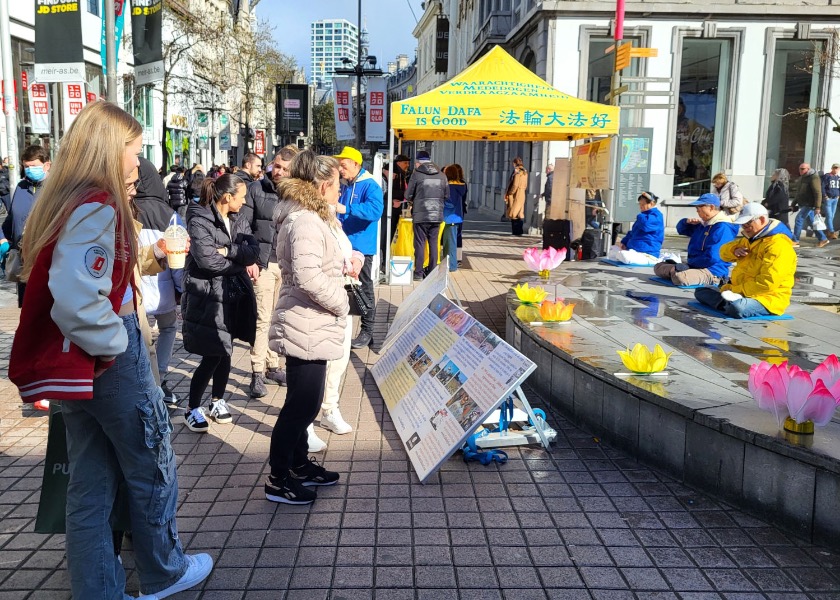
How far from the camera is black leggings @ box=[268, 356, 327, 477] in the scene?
4.10 meters

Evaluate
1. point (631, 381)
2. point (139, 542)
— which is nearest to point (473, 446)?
point (631, 381)

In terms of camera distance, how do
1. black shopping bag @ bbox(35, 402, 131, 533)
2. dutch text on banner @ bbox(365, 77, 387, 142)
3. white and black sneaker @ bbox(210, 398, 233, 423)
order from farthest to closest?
dutch text on banner @ bbox(365, 77, 387, 142) < white and black sneaker @ bbox(210, 398, 233, 423) < black shopping bag @ bbox(35, 402, 131, 533)

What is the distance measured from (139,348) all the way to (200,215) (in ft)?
7.67

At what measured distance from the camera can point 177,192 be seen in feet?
57.8

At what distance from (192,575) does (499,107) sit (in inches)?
372

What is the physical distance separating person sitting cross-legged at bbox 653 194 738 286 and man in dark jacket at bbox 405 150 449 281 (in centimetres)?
341

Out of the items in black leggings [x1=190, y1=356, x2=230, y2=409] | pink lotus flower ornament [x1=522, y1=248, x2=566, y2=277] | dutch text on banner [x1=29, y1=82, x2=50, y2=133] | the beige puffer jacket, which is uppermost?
dutch text on banner [x1=29, y1=82, x2=50, y2=133]

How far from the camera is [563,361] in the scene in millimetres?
5648

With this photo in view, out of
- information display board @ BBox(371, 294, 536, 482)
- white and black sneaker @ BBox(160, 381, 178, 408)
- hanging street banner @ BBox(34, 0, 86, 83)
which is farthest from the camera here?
hanging street banner @ BBox(34, 0, 86, 83)

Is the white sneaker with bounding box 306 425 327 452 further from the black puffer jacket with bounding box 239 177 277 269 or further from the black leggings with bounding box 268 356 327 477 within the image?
the black puffer jacket with bounding box 239 177 277 269

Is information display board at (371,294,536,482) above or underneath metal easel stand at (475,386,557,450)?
above

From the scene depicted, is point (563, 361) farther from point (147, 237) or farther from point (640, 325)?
point (147, 237)

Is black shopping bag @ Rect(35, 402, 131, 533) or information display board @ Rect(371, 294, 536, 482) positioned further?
information display board @ Rect(371, 294, 536, 482)

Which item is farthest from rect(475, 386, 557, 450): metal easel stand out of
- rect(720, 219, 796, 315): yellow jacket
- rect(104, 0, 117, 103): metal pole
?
rect(104, 0, 117, 103): metal pole
